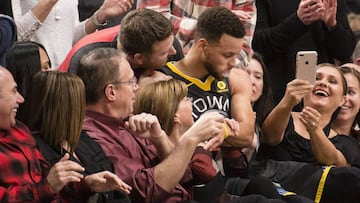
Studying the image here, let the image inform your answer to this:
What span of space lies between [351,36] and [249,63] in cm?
85

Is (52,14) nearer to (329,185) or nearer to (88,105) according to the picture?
(88,105)

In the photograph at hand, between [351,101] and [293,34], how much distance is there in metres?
0.46

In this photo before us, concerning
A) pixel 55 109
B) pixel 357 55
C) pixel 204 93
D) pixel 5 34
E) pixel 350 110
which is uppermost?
pixel 5 34

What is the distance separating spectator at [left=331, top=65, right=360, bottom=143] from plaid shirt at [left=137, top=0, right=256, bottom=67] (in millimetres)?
610

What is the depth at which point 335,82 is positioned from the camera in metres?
4.41

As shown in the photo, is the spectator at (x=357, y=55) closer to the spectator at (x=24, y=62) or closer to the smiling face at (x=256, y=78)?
the smiling face at (x=256, y=78)

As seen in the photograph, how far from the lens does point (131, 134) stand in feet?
10.7

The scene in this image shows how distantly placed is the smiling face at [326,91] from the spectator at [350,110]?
0.59ft

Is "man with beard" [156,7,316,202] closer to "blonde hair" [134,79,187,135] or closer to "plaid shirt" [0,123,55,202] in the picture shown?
"blonde hair" [134,79,187,135]

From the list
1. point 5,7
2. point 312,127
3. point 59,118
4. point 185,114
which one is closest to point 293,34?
point 312,127

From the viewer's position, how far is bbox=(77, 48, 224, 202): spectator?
3.06m

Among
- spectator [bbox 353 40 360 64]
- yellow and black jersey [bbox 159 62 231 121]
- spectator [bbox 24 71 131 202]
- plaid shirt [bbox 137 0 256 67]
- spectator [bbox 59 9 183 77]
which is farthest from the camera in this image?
spectator [bbox 353 40 360 64]

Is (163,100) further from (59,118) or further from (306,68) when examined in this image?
(306,68)

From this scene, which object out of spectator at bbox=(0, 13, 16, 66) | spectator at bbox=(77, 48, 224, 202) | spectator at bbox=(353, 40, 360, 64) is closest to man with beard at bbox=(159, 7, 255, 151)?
spectator at bbox=(77, 48, 224, 202)
